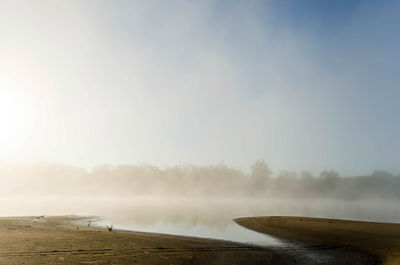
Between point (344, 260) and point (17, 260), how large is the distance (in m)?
23.0

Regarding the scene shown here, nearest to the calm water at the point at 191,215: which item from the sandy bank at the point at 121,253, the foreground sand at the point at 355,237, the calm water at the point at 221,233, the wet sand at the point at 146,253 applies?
the calm water at the point at 221,233

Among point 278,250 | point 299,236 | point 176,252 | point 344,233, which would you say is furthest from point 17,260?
point 344,233

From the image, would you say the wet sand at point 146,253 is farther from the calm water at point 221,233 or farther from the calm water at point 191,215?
the calm water at point 191,215

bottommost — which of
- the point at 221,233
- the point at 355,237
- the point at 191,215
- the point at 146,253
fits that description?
the point at 191,215

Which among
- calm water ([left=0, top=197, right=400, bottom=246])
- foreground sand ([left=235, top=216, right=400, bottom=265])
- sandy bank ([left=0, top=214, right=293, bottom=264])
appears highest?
sandy bank ([left=0, top=214, right=293, bottom=264])

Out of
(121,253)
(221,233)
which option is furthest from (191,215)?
(121,253)

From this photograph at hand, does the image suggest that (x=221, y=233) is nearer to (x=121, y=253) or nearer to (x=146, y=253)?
(x=146, y=253)

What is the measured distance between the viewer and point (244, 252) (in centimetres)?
2181

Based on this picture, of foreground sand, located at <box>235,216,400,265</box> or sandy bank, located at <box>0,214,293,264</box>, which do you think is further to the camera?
foreground sand, located at <box>235,216,400,265</box>

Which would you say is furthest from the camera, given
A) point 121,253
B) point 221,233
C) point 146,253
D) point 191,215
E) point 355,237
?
point 191,215

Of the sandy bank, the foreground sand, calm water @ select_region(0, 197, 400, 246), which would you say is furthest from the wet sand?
calm water @ select_region(0, 197, 400, 246)

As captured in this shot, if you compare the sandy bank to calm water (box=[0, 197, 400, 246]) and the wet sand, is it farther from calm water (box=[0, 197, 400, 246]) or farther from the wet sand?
calm water (box=[0, 197, 400, 246])

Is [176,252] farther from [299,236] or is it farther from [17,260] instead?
[299,236]

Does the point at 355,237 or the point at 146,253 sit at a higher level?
the point at 146,253
